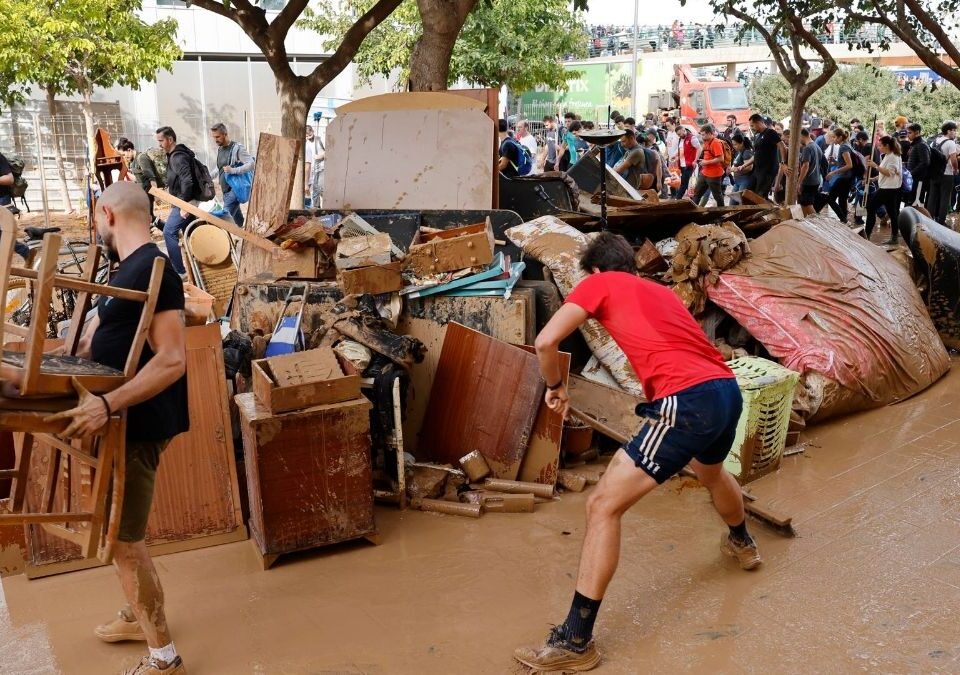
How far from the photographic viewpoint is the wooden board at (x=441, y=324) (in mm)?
5414

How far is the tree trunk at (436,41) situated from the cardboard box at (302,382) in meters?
4.43

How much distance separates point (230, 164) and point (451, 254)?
6305 mm

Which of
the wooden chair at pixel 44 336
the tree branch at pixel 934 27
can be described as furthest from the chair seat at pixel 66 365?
the tree branch at pixel 934 27

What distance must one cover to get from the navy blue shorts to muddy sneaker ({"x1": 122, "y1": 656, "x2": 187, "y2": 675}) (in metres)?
1.88

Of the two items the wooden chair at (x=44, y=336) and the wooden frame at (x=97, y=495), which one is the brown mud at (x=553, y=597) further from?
the wooden chair at (x=44, y=336)

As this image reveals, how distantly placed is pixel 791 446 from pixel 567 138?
10.5m

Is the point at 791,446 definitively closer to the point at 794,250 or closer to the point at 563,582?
the point at 794,250

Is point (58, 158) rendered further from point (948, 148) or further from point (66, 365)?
point (66, 365)

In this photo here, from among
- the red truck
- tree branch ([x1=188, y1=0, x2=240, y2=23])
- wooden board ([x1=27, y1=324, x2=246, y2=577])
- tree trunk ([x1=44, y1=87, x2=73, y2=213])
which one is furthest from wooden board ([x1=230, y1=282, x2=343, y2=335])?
the red truck

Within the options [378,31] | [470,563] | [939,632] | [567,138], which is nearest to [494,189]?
[470,563]

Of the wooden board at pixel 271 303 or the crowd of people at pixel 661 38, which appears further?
the crowd of people at pixel 661 38

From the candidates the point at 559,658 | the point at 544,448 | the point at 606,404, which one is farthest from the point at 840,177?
the point at 559,658

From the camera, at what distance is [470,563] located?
4180 mm

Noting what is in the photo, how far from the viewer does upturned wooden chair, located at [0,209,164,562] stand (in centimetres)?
254
